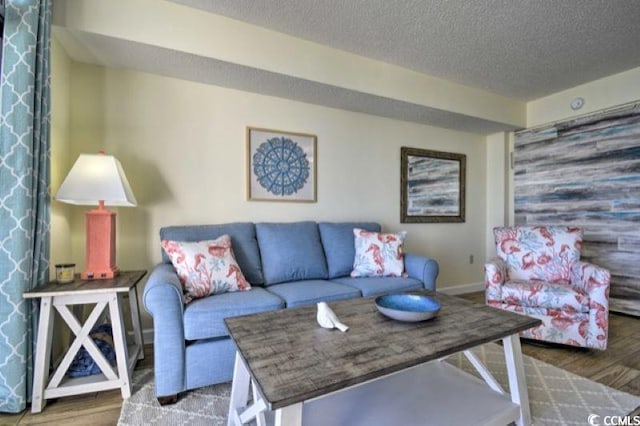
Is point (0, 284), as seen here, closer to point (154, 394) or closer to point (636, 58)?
point (154, 394)

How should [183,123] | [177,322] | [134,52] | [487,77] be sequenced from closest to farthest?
[177,322] < [134,52] < [183,123] < [487,77]

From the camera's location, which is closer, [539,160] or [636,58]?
[636,58]

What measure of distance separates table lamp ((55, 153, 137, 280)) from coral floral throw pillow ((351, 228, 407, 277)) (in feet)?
5.68

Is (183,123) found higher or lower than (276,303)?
higher

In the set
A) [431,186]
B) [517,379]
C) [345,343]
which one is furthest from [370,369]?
[431,186]

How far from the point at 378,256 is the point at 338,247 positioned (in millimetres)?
356

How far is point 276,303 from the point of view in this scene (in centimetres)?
190

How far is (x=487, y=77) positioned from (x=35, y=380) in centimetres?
411

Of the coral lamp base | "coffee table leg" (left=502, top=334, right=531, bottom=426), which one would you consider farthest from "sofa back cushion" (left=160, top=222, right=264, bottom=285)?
"coffee table leg" (left=502, top=334, right=531, bottom=426)

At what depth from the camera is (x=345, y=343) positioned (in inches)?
46.0

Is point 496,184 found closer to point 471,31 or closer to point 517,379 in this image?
point 471,31

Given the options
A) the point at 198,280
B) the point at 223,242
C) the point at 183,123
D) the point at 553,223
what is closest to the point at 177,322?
the point at 198,280

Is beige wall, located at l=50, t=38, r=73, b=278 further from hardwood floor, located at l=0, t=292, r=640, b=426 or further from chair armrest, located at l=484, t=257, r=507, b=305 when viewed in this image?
chair armrest, located at l=484, t=257, r=507, b=305

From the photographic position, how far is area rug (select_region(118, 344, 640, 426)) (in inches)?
59.9
